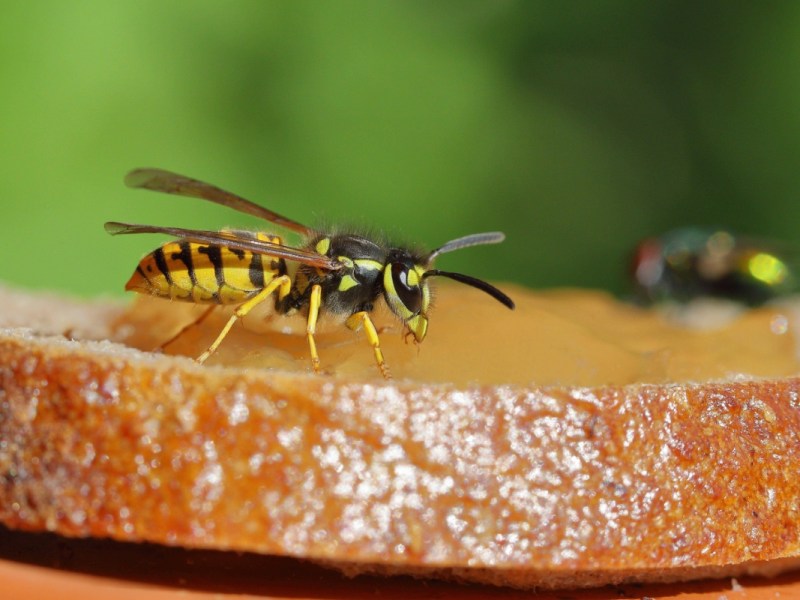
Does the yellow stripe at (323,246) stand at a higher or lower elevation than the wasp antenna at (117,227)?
lower

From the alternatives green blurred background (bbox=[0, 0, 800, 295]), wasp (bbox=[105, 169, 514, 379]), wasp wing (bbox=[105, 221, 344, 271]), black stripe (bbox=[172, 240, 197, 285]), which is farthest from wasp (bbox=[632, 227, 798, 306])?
black stripe (bbox=[172, 240, 197, 285])

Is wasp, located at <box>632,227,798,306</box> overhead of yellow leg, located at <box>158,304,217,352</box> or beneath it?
beneath

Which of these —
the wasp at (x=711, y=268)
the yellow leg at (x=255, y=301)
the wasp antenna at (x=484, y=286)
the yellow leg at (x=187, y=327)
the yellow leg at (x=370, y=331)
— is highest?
the wasp antenna at (x=484, y=286)

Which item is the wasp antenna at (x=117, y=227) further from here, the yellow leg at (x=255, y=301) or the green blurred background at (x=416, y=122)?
the green blurred background at (x=416, y=122)

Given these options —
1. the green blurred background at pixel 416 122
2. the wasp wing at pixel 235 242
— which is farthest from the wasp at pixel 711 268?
the wasp wing at pixel 235 242

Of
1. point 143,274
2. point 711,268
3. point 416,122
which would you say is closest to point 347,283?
point 143,274

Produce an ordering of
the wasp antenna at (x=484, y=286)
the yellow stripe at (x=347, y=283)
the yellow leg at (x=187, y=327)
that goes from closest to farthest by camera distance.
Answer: the wasp antenna at (x=484, y=286)
the yellow leg at (x=187, y=327)
the yellow stripe at (x=347, y=283)

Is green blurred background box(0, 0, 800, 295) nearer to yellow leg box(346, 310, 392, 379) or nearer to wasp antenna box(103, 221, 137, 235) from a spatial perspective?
yellow leg box(346, 310, 392, 379)
